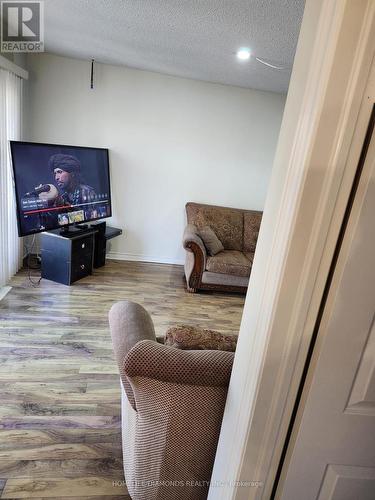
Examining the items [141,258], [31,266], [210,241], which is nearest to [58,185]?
[31,266]

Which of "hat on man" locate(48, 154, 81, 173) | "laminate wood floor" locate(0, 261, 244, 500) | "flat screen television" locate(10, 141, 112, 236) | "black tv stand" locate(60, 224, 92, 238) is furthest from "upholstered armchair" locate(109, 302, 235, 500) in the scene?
"hat on man" locate(48, 154, 81, 173)

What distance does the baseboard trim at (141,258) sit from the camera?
466 cm

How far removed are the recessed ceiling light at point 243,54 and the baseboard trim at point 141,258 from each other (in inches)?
108

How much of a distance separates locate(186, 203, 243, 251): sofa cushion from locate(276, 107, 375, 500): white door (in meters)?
3.47

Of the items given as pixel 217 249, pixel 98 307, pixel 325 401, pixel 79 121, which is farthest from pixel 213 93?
pixel 325 401

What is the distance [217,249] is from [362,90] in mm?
3326

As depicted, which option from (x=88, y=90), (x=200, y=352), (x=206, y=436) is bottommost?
(x=206, y=436)

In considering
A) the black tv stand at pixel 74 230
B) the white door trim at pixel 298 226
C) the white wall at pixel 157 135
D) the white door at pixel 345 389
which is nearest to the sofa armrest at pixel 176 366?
the white door trim at pixel 298 226

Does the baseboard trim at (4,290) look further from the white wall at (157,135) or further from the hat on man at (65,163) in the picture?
the white wall at (157,135)

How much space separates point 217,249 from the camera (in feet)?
13.0

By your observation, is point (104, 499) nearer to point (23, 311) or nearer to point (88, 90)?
point (23, 311)

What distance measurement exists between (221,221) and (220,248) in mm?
476

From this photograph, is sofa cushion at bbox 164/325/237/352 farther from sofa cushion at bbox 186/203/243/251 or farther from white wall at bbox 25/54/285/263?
white wall at bbox 25/54/285/263

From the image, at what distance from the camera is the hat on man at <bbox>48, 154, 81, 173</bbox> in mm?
3404
